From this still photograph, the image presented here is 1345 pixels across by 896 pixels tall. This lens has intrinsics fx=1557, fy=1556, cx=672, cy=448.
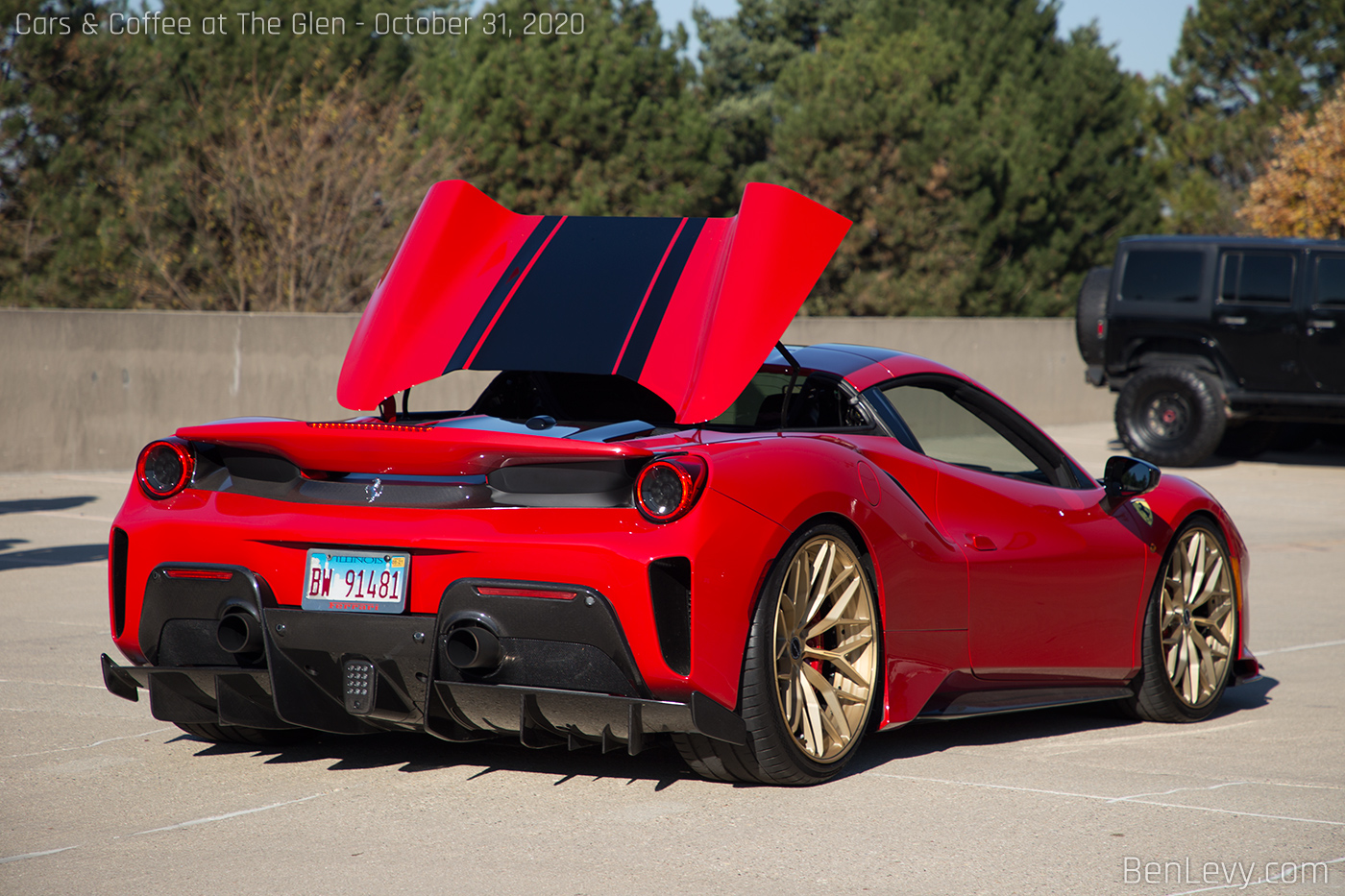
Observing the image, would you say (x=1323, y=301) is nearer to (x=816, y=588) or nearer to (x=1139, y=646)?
(x=1139, y=646)

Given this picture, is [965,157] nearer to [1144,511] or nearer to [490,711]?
[1144,511]

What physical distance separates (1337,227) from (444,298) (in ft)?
103

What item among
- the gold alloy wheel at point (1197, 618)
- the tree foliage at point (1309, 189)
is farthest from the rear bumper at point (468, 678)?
the tree foliage at point (1309, 189)

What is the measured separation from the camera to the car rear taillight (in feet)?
13.6

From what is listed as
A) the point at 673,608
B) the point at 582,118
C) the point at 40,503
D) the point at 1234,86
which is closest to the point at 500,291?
the point at 673,608

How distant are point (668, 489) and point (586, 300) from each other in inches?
39.2

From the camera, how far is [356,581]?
4309mm

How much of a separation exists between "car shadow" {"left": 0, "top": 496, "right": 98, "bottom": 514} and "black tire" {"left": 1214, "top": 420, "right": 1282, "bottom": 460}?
13103mm

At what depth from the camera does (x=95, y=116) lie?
28.7 metres

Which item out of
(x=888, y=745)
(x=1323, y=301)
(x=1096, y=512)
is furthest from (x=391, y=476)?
(x=1323, y=301)

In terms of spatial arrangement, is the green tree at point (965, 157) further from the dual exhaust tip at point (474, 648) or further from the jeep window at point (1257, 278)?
the dual exhaust tip at point (474, 648)

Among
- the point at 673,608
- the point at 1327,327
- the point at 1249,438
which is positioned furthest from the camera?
A: the point at 1249,438

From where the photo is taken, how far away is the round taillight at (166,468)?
4621mm

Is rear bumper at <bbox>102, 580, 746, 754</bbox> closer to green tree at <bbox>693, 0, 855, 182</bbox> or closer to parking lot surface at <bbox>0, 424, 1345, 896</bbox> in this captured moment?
parking lot surface at <bbox>0, 424, 1345, 896</bbox>
